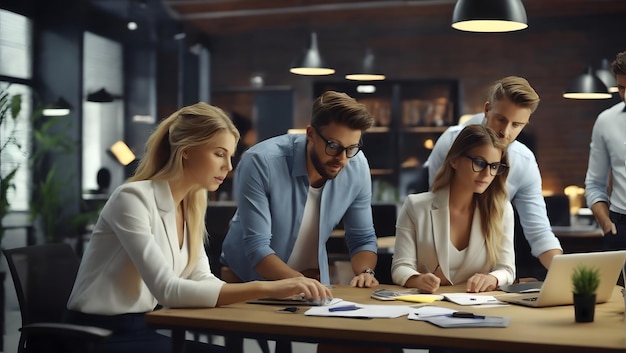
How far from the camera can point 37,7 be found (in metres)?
7.46

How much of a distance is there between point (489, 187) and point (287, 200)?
2.65 ft

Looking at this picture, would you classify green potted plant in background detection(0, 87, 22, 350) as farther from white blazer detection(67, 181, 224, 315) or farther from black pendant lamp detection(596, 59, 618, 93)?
black pendant lamp detection(596, 59, 618, 93)

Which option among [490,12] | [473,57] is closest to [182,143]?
[490,12]

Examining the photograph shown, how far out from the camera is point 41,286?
3010 mm

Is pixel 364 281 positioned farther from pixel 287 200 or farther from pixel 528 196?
pixel 528 196

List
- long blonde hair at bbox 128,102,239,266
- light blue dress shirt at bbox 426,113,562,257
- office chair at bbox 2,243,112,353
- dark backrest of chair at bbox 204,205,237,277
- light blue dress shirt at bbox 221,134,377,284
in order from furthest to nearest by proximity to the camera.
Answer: dark backrest of chair at bbox 204,205,237,277 < light blue dress shirt at bbox 426,113,562,257 < light blue dress shirt at bbox 221,134,377,284 < long blonde hair at bbox 128,102,239,266 < office chair at bbox 2,243,112,353

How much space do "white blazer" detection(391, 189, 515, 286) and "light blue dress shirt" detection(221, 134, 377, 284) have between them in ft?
0.73

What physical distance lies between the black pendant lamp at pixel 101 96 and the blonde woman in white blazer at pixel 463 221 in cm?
528

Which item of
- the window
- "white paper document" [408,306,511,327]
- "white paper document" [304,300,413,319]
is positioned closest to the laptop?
"white paper document" [408,306,511,327]

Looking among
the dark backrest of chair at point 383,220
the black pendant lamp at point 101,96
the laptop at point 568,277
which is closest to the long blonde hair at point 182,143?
the laptop at point 568,277

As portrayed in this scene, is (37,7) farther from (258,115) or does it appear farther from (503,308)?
(503,308)

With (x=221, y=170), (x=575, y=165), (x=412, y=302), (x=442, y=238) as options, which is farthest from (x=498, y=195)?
(x=575, y=165)

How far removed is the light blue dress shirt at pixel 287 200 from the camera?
11.2 feet

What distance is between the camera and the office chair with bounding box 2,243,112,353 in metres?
2.63
